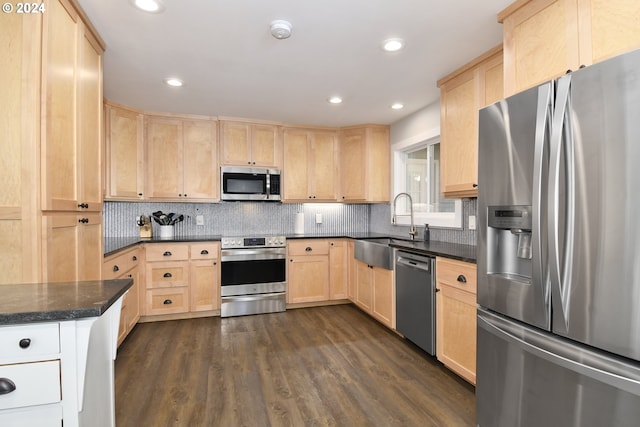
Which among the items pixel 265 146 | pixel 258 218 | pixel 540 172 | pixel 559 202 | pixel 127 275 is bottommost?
pixel 127 275

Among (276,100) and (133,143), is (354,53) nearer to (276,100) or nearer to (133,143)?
(276,100)

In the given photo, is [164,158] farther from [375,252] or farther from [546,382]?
[546,382]

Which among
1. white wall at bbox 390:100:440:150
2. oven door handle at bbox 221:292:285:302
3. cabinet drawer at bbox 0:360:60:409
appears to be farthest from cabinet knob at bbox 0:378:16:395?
white wall at bbox 390:100:440:150

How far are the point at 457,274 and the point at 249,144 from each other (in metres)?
2.93

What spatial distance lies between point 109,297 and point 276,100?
268 centimetres

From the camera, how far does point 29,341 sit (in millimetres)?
960

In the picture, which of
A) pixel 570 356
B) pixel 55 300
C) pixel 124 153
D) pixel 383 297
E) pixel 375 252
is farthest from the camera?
pixel 124 153

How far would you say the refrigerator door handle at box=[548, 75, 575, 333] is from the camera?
123 cm

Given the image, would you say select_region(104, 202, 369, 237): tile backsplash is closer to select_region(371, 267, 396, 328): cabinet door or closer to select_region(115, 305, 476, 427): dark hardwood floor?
select_region(115, 305, 476, 427): dark hardwood floor

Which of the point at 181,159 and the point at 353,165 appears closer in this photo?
the point at 181,159

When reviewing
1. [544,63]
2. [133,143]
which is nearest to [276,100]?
[133,143]

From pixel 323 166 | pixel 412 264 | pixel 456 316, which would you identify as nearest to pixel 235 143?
pixel 323 166

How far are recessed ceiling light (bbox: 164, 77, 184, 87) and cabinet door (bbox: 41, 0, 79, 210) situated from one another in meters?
1.04

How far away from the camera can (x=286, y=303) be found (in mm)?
4004
